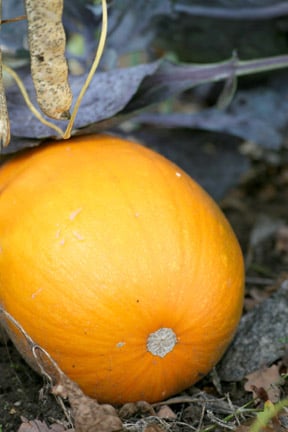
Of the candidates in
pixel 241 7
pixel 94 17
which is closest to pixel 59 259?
pixel 94 17

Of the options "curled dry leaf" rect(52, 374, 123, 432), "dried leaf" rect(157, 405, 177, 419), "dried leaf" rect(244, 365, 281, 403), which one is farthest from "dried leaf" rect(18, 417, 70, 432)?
"dried leaf" rect(244, 365, 281, 403)

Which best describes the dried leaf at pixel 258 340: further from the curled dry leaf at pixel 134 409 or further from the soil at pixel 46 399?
the curled dry leaf at pixel 134 409

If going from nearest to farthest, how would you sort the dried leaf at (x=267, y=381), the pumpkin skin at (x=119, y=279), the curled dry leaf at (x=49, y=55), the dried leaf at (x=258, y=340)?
1. the curled dry leaf at (x=49, y=55)
2. the pumpkin skin at (x=119, y=279)
3. the dried leaf at (x=267, y=381)
4. the dried leaf at (x=258, y=340)

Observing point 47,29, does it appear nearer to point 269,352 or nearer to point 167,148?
point 269,352

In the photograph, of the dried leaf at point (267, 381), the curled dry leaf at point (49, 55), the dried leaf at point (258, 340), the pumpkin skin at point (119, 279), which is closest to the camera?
the curled dry leaf at point (49, 55)

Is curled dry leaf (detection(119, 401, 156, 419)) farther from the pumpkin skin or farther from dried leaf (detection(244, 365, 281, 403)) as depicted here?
dried leaf (detection(244, 365, 281, 403))

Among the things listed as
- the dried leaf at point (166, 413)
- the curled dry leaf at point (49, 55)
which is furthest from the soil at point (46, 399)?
the curled dry leaf at point (49, 55)

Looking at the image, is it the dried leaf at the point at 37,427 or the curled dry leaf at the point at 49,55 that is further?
the dried leaf at the point at 37,427
